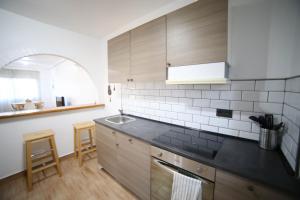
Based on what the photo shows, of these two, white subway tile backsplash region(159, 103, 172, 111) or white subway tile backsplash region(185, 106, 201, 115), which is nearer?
white subway tile backsplash region(185, 106, 201, 115)

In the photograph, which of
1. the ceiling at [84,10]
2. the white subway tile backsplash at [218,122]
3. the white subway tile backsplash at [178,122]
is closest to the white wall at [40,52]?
the ceiling at [84,10]

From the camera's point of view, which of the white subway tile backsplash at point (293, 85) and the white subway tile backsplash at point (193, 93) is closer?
the white subway tile backsplash at point (293, 85)

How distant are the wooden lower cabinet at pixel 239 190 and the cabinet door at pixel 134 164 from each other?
0.68m

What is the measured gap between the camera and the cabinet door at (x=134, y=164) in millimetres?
1393

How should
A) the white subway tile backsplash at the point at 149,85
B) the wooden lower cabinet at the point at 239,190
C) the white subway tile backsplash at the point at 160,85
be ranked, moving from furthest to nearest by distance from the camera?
the white subway tile backsplash at the point at 149,85, the white subway tile backsplash at the point at 160,85, the wooden lower cabinet at the point at 239,190

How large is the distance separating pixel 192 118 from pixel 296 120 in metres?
0.89

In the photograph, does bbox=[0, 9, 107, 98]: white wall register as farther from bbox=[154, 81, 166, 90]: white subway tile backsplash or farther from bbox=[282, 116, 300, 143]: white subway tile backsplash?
bbox=[282, 116, 300, 143]: white subway tile backsplash

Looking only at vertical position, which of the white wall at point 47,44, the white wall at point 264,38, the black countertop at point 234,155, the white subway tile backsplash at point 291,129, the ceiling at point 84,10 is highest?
the ceiling at point 84,10

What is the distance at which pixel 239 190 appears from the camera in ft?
2.78

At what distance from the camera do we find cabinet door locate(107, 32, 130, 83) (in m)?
1.85

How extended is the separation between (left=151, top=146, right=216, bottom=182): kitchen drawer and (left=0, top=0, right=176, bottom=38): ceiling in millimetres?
1777

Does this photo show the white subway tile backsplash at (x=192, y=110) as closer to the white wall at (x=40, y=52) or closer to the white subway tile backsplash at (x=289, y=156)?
the white subway tile backsplash at (x=289, y=156)

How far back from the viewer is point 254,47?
1.15 m

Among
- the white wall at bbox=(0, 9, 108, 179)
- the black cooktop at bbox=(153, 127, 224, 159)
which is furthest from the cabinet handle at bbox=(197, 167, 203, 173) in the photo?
the white wall at bbox=(0, 9, 108, 179)
